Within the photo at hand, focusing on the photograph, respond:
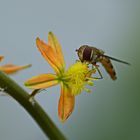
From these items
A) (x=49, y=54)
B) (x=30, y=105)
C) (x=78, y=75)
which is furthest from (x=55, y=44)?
(x=30, y=105)

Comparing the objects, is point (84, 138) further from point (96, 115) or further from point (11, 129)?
point (11, 129)

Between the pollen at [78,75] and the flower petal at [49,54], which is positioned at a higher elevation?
the flower petal at [49,54]

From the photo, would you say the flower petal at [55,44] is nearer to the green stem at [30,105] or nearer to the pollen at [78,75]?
the pollen at [78,75]

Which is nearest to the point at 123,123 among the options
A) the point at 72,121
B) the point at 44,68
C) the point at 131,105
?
the point at 131,105

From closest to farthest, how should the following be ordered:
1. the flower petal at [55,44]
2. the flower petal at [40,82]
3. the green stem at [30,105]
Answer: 1. the green stem at [30,105]
2. the flower petal at [40,82]
3. the flower petal at [55,44]

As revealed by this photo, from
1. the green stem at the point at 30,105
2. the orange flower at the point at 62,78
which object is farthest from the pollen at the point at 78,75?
the green stem at the point at 30,105

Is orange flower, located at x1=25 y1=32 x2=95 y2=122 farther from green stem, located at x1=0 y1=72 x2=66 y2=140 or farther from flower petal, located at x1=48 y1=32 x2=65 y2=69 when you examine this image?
green stem, located at x1=0 y1=72 x2=66 y2=140

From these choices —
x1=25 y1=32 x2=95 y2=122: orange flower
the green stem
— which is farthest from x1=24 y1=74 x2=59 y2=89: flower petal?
the green stem
